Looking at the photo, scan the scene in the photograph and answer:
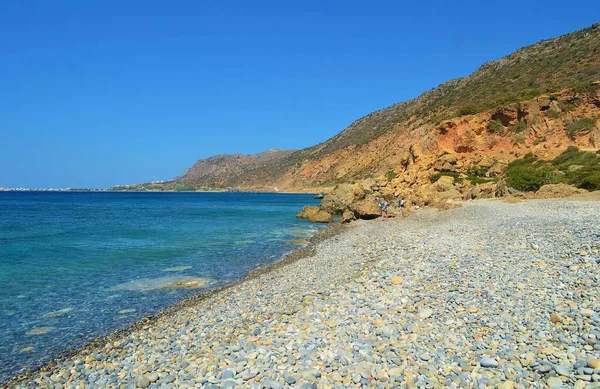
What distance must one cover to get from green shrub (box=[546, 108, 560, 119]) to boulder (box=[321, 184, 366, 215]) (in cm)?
2087

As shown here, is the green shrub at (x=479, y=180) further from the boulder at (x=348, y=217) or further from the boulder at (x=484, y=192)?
the boulder at (x=348, y=217)

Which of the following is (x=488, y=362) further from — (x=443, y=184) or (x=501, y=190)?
(x=443, y=184)

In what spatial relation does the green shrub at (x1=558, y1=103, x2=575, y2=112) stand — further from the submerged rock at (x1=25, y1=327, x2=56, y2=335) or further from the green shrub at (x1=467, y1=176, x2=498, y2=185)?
the submerged rock at (x1=25, y1=327, x2=56, y2=335)

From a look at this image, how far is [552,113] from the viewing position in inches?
1715

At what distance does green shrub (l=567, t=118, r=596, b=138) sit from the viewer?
1549 inches

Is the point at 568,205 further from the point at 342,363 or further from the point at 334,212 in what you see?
the point at 334,212

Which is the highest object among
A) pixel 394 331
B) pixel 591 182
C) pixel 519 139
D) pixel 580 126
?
pixel 580 126

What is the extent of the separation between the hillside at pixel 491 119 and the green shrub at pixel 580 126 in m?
0.12

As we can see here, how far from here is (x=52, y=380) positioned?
764 centimetres

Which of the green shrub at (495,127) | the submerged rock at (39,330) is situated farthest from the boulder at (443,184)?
the submerged rock at (39,330)

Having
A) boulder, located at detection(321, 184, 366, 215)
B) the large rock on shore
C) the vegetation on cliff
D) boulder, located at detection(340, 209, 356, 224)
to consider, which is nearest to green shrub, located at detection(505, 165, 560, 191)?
the vegetation on cliff

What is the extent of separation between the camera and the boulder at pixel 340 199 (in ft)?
136

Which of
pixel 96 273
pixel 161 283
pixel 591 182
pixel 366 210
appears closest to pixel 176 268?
pixel 161 283

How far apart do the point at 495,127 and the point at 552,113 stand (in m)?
6.01
